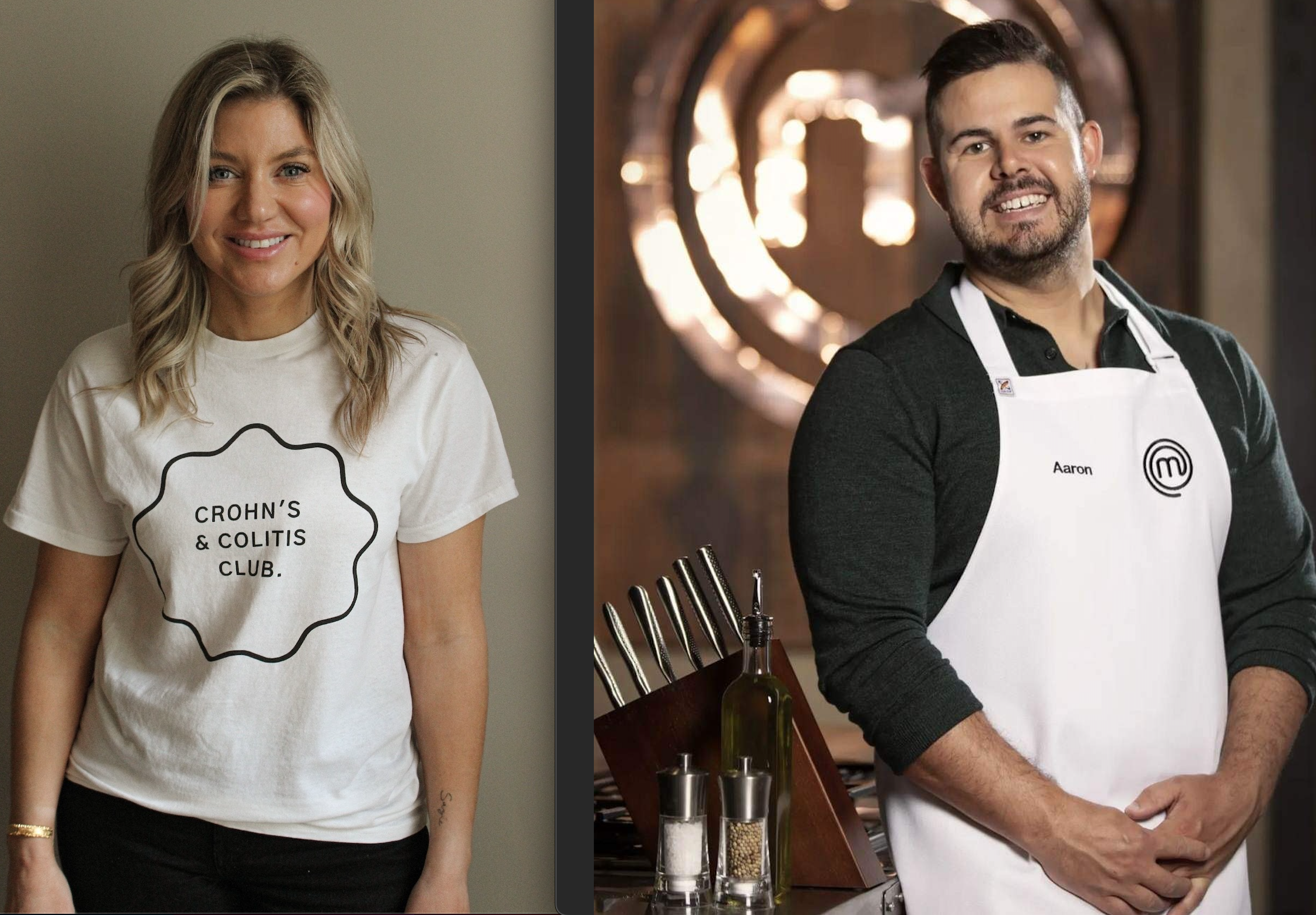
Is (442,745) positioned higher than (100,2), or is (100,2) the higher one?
A: (100,2)

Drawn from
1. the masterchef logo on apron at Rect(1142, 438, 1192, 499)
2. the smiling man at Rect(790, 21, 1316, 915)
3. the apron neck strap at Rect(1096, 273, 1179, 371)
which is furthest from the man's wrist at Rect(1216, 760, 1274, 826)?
the apron neck strap at Rect(1096, 273, 1179, 371)

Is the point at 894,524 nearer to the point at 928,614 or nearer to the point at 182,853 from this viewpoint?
the point at 928,614

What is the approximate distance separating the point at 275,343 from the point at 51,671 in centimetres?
36

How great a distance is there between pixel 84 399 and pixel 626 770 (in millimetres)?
610

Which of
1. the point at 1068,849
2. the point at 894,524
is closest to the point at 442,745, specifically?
the point at 894,524

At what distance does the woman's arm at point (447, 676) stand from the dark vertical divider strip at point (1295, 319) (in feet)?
6.27

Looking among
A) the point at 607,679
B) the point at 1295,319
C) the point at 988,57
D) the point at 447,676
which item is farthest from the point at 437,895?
the point at 1295,319

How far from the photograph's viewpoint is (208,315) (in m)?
1.26

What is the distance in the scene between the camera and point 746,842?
1221 mm

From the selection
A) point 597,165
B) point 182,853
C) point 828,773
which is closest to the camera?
point 182,853

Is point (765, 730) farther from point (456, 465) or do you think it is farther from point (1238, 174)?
point (1238, 174)

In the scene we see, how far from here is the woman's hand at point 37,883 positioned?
3.92 feet

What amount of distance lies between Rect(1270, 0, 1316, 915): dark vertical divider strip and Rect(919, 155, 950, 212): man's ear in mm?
1380

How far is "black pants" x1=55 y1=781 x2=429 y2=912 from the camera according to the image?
3.89 ft
